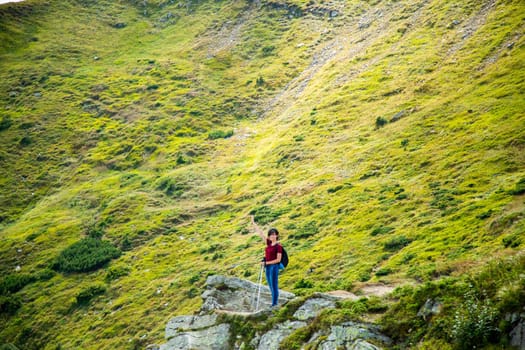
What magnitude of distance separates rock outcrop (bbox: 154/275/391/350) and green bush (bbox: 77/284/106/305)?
30768 mm

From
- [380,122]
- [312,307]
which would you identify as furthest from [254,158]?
[312,307]

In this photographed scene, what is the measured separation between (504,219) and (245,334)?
624 inches

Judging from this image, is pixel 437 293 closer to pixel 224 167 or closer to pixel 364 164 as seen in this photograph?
pixel 364 164

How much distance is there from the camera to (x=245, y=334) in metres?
19.1

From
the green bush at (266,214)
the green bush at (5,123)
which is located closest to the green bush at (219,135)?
the green bush at (266,214)

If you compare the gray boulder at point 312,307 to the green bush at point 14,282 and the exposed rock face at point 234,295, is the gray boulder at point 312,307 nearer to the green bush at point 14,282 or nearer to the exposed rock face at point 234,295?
the exposed rock face at point 234,295

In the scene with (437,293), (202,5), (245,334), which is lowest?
(245,334)

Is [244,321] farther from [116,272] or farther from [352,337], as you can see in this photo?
[116,272]

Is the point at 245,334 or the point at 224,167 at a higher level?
the point at 245,334

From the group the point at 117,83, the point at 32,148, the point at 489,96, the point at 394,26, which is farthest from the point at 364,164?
the point at 117,83

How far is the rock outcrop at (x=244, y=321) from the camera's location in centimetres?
1562

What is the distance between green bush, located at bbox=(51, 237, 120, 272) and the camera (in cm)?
5775

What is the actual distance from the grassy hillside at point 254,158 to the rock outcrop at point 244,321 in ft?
15.4

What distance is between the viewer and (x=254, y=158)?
72625 millimetres
